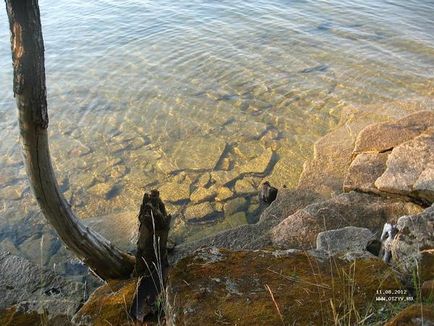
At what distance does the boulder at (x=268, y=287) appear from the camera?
2.79m

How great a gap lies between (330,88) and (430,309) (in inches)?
278

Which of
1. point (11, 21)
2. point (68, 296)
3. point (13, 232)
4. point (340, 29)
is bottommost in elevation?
point (13, 232)

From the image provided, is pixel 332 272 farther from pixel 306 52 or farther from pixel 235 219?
pixel 306 52

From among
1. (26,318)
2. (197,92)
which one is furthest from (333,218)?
(197,92)

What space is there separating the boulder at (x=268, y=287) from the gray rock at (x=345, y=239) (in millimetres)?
610

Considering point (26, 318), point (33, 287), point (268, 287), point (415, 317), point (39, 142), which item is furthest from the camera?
point (33, 287)

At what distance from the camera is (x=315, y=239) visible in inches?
177

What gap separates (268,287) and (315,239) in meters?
2.02

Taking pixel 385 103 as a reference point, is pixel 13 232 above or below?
below

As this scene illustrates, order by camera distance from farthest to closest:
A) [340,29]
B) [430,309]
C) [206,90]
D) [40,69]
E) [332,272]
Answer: [340,29] → [206,90] → [332,272] → [40,69] → [430,309]

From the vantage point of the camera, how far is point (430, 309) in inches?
92.6

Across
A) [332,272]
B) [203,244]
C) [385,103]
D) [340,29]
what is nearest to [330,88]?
[385,103]

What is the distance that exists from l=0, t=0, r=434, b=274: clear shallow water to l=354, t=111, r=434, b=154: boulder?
910 millimetres

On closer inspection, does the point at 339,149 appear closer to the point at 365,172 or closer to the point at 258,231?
the point at 365,172
